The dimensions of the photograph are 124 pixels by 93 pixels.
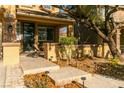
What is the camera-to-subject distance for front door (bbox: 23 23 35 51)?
1786 centimetres

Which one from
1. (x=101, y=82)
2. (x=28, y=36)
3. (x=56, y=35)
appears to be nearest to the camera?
(x=101, y=82)

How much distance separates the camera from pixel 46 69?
385 inches

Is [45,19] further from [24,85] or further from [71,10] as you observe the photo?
[24,85]

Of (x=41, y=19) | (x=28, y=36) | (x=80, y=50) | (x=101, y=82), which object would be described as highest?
(x=41, y=19)

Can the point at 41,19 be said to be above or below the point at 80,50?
above

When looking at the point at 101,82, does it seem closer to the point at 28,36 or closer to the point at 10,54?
the point at 10,54

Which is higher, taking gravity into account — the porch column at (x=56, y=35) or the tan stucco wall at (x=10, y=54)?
the porch column at (x=56, y=35)

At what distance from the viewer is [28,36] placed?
18.1 metres

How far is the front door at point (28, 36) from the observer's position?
703 inches

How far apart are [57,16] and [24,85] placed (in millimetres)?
10938

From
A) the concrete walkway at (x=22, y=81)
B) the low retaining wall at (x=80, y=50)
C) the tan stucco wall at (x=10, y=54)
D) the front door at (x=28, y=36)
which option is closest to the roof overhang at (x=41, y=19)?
the front door at (x=28, y=36)

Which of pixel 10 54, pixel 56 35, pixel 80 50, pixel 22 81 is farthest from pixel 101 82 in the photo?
pixel 56 35

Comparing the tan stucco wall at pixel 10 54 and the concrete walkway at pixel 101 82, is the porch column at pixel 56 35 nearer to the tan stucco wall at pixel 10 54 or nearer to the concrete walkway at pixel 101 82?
the tan stucco wall at pixel 10 54
